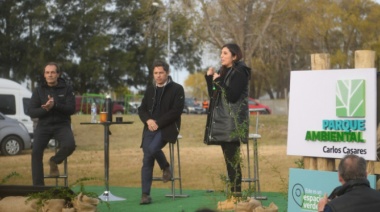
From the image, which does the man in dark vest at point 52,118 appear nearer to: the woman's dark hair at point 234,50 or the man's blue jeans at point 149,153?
the man's blue jeans at point 149,153

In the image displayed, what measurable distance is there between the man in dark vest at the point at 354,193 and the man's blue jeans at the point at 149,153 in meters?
4.59

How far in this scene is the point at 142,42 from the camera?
218 ft

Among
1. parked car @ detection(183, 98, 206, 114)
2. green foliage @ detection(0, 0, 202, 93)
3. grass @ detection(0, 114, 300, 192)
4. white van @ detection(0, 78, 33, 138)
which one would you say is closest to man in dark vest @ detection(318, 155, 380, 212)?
grass @ detection(0, 114, 300, 192)

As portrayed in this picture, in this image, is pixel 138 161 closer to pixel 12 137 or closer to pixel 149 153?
pixel 12 137

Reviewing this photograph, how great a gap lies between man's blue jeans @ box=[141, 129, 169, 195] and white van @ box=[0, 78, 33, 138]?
1532 cm

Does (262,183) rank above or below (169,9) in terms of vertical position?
below

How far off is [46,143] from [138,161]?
9.40 meters

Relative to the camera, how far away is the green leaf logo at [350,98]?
672cm

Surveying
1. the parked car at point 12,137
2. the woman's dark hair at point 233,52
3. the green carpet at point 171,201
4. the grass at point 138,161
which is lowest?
the grass at point 138,161

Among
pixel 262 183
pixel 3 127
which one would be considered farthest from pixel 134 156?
pixel 262 183

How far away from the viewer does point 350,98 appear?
6777 millimetres

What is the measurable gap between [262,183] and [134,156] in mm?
8654

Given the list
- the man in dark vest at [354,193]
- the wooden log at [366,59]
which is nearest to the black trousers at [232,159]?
the wooden log at [366,59]

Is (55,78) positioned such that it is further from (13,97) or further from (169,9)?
(169,9)
